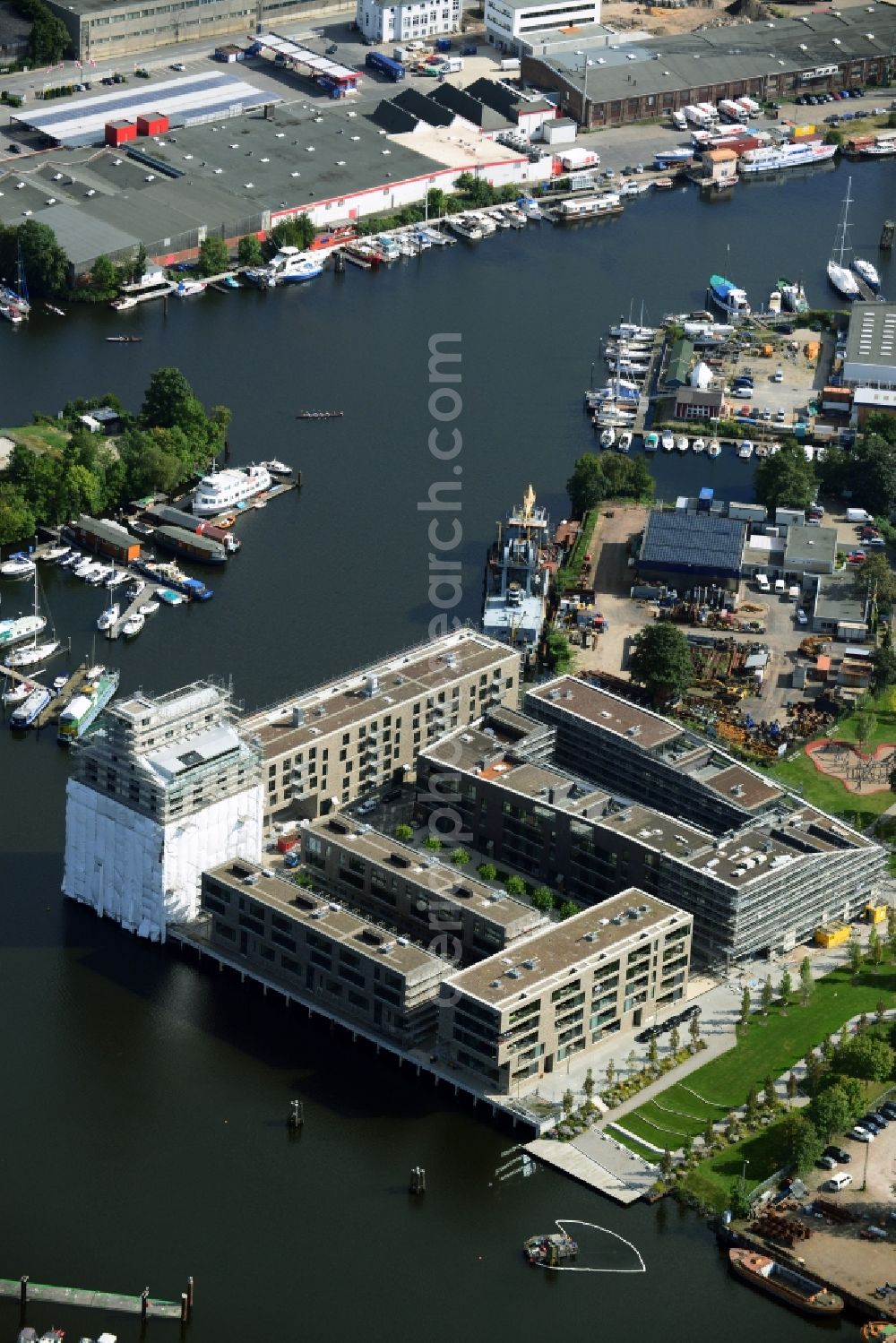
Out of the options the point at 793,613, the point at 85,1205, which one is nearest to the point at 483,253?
the point at 793,613

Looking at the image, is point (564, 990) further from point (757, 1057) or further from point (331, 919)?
point (331, 919)

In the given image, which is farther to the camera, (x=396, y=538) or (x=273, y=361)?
(x=273, y=361)

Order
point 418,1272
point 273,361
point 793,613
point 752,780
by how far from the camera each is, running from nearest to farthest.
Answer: point 418,1272 → point 752,780 → point 793,613 → point 273,361

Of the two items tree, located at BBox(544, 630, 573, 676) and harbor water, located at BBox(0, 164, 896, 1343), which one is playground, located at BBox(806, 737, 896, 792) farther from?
harbor water, located at BBox(0, 164, 896, 1343)

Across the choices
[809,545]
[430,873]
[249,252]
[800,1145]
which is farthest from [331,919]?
[249,252]

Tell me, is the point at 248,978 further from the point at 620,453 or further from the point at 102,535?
the point at 620,453

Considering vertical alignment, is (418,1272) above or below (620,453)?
below

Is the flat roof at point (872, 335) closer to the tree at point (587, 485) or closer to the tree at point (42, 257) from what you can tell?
the tree at point (587, 485)
